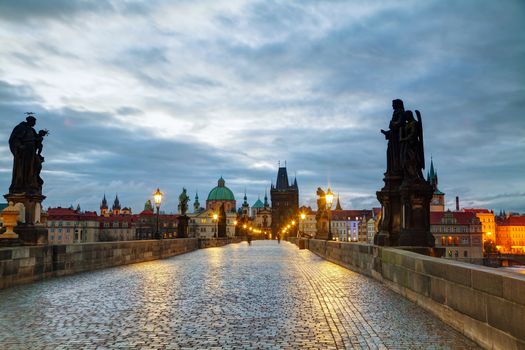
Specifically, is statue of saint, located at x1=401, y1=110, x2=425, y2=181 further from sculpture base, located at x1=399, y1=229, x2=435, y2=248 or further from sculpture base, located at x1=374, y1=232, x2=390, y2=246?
sculpture base, located at x1=374, y1=232, x2=390, y2=246

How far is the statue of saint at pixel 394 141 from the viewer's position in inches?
715

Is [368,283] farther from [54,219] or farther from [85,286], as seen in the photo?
[54,219]

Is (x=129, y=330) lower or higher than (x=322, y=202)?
lower

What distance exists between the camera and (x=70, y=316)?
904 centimetres

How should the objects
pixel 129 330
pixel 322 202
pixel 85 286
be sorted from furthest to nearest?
pixel 322 202, pixel 85 286, pixel 129 330

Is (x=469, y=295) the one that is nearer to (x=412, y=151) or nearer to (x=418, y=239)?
(x=418, y=239)

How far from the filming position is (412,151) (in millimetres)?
16625

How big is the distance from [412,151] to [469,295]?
32.6 ft

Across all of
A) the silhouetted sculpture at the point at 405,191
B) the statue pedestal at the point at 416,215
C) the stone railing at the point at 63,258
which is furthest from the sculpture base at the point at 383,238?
the stone railing at the point at 63,258

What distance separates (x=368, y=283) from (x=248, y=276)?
457cm

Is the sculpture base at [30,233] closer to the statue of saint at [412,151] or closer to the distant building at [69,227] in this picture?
the statue of saint at [412,151]

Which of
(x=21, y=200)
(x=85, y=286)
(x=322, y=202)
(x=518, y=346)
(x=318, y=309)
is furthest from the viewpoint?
(x=322, y=202)

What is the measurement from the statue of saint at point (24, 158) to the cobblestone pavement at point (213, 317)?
395 centimetres

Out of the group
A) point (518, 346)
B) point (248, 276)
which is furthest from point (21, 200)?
point (518, 346)
